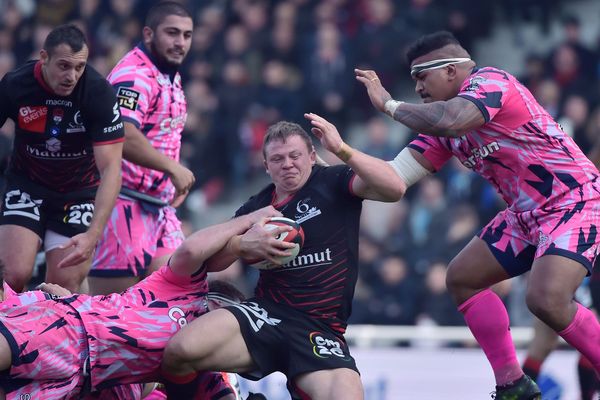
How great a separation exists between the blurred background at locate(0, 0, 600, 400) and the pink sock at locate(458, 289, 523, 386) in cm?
333

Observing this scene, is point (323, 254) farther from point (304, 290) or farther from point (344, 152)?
point (344, 152)

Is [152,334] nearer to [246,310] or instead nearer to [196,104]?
[246,310]

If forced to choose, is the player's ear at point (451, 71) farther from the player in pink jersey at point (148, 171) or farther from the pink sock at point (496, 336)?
the player in pink jersey at point (148, 171)

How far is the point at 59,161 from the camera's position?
313 inches

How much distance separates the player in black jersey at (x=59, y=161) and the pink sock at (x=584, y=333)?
285 centimetres

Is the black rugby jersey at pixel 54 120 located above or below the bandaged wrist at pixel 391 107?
below

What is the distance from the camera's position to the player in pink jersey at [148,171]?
850 centimetres

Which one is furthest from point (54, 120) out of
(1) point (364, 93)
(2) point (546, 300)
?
(1) point (364, 93)

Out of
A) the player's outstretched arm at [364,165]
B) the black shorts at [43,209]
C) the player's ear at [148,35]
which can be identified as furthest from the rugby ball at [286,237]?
the player's ear at [148,35]

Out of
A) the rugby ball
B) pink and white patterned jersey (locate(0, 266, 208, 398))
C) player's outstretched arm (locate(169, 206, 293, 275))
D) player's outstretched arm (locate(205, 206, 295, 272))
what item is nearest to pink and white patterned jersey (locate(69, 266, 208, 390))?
pink and white patterned jersey (locate(0, 266, 208, 398))

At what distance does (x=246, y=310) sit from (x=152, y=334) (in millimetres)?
551

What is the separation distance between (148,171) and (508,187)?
2.71m

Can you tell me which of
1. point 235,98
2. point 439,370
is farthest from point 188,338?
point 235,98

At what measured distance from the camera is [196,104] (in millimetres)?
14992
